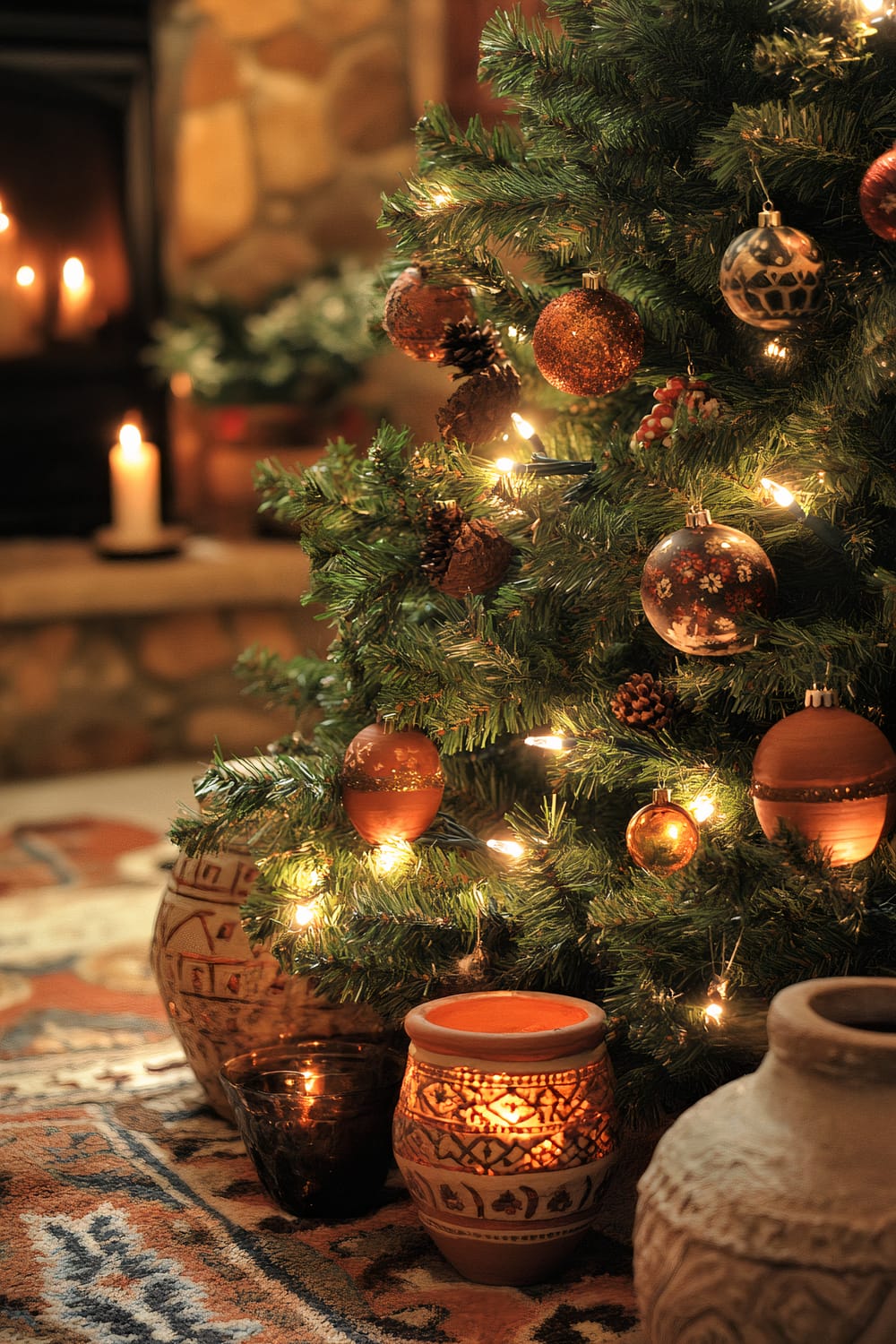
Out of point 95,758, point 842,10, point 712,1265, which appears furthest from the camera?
point 95,758

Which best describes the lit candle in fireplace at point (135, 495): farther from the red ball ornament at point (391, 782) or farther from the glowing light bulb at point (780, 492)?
the glowing light bulb at point (780, 492)

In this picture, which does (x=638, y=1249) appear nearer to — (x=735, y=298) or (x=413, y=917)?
(x=413, y=917)

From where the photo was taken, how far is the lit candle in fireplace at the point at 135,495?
3.05m

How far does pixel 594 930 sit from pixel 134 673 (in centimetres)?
219

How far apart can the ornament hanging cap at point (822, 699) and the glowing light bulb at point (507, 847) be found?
33 cm

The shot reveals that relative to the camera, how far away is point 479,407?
4.45 feet

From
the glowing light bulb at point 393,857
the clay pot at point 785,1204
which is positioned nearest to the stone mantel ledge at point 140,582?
the glowing light bulb at point 393,857

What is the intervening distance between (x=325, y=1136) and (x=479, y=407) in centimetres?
62

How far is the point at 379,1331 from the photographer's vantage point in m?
1.10

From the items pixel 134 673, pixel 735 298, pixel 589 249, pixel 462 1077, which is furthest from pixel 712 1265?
pixel 134 673

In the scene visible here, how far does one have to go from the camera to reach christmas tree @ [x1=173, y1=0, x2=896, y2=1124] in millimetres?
1081

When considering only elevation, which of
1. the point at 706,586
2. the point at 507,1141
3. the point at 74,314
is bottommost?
the point at 507,1141

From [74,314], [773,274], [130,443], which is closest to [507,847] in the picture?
[773,274]

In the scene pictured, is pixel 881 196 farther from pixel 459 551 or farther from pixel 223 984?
pixel 223 984
